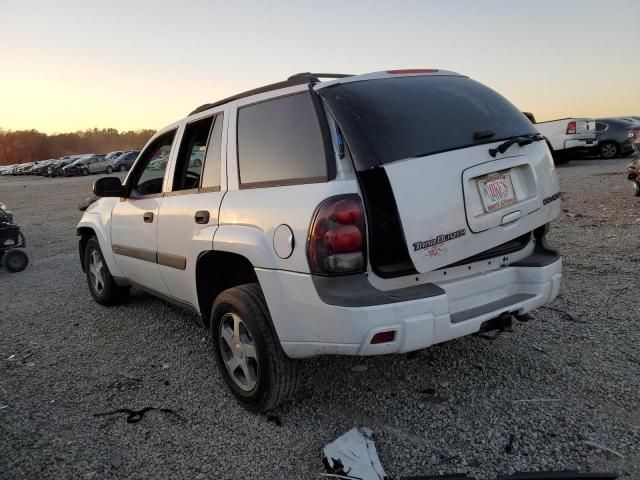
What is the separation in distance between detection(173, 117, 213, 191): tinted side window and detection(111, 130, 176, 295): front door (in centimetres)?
23

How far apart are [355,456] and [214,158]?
2.04 m

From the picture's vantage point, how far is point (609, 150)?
1791 centimetres

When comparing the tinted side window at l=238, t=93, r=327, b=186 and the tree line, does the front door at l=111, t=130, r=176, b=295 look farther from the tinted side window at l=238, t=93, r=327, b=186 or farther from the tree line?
the tree line

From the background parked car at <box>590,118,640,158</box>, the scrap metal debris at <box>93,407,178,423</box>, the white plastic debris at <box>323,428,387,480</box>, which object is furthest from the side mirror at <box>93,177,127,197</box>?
the background parked car at <box>590,118,640,158</box>

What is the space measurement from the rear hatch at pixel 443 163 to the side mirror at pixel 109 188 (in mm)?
2485

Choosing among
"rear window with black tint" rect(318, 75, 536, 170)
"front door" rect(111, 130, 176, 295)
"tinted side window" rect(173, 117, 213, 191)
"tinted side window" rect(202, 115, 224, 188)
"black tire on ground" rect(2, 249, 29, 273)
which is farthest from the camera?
"black tire on ground" rect(2, 249, 29, 273)

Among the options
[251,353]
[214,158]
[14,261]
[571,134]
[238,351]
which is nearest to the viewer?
[251,353]

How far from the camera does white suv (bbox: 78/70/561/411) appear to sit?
7.89ft

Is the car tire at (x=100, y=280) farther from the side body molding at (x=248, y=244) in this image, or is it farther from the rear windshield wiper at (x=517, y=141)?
the rear windshield wiper at (x=517, y=141)

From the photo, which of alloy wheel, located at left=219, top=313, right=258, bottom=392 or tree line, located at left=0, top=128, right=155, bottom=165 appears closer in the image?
alloy wheel, located at left=219, top=313, right=258, bottom=392

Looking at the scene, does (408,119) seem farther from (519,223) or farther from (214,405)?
(214,405)

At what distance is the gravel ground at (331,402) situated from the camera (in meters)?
2.56

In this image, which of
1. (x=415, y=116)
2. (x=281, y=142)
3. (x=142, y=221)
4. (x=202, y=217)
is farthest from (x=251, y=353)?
(x=142, y=221)

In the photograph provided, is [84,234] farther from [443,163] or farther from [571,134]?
[571,134]
